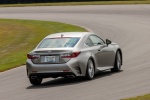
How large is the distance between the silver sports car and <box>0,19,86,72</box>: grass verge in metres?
4.50

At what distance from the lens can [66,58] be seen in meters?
15.8

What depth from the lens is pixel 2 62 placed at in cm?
2341

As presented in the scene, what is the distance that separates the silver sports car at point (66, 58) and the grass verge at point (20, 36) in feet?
14.7

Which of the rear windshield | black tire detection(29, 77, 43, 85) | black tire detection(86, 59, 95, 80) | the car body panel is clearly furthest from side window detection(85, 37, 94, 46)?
black tire detection(29, 77, 43, 85)

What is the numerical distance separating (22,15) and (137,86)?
3443cm

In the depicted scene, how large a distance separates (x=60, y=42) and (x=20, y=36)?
17.4m

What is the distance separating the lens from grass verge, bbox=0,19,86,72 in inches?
941

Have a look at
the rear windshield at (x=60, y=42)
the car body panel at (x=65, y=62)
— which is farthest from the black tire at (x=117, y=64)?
the rear windshield at (x=60, y=42)

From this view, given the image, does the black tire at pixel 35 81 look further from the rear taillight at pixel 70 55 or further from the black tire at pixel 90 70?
the black tire at pixel 90 70

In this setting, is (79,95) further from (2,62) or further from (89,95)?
(2,62)

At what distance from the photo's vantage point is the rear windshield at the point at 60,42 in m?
16.3

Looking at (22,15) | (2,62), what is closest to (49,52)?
(2,62)

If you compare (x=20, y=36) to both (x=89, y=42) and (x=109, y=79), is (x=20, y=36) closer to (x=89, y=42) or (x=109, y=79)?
(x=89, y=42)

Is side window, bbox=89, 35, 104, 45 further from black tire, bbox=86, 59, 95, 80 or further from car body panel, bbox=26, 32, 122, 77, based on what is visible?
black tire, bbox=86, 59, 95, 80
